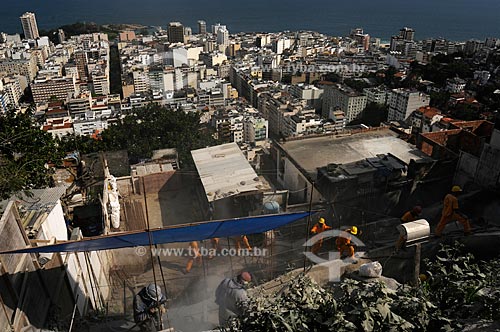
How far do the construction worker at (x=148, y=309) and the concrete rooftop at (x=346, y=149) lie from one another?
3129mm

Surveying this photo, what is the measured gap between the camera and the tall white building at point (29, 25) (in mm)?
53844

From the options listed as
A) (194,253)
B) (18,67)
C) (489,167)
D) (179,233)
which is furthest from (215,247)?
(18,67)

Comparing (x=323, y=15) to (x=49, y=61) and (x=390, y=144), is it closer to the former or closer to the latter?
(x=49, y=61)

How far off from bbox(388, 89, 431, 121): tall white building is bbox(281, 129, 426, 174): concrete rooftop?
61.2 feet

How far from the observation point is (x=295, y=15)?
8775 cm

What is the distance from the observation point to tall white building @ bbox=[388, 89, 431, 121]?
2327 cm

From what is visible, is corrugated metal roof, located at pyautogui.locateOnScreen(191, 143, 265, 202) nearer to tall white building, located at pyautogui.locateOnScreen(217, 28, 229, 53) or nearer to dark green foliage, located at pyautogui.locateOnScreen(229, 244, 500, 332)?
dark green foliage, located at pyautogui.locateOnScreen(229, 244, 500, 332)

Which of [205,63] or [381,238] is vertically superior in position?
[381,238]

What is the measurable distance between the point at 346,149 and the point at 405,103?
64.5 ft

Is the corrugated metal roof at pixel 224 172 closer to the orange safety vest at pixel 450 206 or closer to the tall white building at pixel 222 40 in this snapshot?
the orange safety vest at pixel 450 206

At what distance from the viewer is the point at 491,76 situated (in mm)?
27984

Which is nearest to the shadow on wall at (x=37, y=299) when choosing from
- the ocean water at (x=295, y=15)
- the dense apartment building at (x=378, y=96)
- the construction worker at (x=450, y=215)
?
the construction worker at (x=450, y=215)

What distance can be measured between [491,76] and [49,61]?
4134 centimetres

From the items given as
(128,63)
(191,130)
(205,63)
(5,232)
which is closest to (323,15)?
(205,63)
